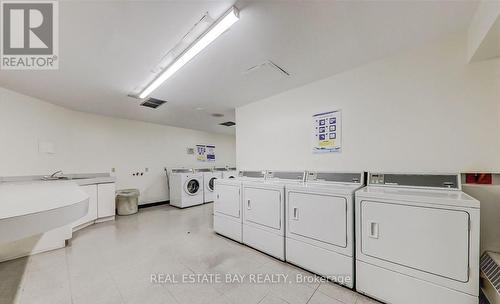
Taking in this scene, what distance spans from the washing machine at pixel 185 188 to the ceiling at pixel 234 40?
2.56 metres

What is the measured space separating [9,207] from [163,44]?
1666mm

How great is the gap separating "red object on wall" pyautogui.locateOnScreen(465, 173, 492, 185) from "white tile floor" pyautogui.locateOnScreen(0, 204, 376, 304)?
1.41 metres

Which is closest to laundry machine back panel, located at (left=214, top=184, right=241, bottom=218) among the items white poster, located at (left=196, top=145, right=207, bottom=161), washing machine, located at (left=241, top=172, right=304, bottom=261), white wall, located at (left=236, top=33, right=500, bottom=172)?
washing machine, located at (left=241, top=172, right=304, bottom=261)

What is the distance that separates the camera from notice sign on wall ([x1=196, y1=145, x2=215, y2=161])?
6.28 meters

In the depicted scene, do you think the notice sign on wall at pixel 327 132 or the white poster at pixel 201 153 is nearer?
the notice sign on wall at pixel 327 132

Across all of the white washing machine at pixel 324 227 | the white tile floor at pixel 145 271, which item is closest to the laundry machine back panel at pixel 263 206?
the white washing machine at pixel 324 227

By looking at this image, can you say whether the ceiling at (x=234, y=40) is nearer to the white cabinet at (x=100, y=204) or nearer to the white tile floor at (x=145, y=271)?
the white cabinet at (x=100, y=204)

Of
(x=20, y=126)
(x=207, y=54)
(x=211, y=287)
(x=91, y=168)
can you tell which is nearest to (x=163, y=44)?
(x=207, y=54)

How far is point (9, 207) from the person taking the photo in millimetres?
657

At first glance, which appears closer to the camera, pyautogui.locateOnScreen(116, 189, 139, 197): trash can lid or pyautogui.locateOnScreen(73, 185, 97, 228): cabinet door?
pyautogui.locateOnScreen(73, 185, 97, 228): cabinet door

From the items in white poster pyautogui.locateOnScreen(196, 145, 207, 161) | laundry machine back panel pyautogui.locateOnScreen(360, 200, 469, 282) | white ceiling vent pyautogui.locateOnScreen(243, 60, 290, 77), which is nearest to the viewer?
laundry machine back panel pyautogui.locateOnScreen(360, 200, 469, 282)

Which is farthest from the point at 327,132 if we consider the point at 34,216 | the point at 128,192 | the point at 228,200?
the point at 128,192

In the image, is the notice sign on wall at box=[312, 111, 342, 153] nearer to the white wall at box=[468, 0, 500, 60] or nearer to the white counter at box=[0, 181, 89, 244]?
the white wall at box=[468, 0, 500, 60]

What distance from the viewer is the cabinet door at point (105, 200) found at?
146 inches
